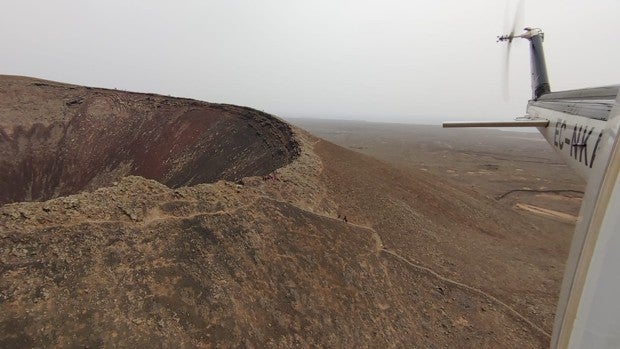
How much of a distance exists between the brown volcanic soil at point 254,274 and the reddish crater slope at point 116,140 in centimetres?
631

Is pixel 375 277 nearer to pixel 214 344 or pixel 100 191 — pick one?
pixel 214 344

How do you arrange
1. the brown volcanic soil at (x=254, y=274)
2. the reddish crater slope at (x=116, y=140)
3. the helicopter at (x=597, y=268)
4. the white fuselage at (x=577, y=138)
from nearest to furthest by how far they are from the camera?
the helicopter at (x=597, y=268) → the white fuselage at (x=577, y=138) → the brown volcanic soil at (x=254, y=274) → the reddish crater slope at (x=116, y=140)

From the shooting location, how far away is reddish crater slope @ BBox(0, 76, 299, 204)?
73.8 feet

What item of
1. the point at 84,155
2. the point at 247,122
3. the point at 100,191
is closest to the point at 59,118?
the point at 84,155

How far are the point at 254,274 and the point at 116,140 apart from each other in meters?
22.7

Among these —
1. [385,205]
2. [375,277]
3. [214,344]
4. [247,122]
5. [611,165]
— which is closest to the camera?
[611,165]

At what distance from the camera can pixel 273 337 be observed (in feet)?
30.9

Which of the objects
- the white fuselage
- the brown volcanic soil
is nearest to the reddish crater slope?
the brown volcanic soil

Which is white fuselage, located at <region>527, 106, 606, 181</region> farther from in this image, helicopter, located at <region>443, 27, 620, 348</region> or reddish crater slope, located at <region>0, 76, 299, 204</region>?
reddish crater slope, located at <region>0, 76, 299, 204</region>

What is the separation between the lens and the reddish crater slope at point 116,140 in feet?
73.8

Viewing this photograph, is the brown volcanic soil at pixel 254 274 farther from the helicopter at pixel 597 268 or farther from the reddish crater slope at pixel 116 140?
the helicopter at pixel 597 268

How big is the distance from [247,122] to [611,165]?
2427 centimetres

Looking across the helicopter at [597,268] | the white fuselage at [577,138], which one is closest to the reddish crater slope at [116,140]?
the white fuselage at [577,138]

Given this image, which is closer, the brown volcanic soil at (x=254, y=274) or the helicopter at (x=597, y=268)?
the helicopter at (x=597, y=268)
